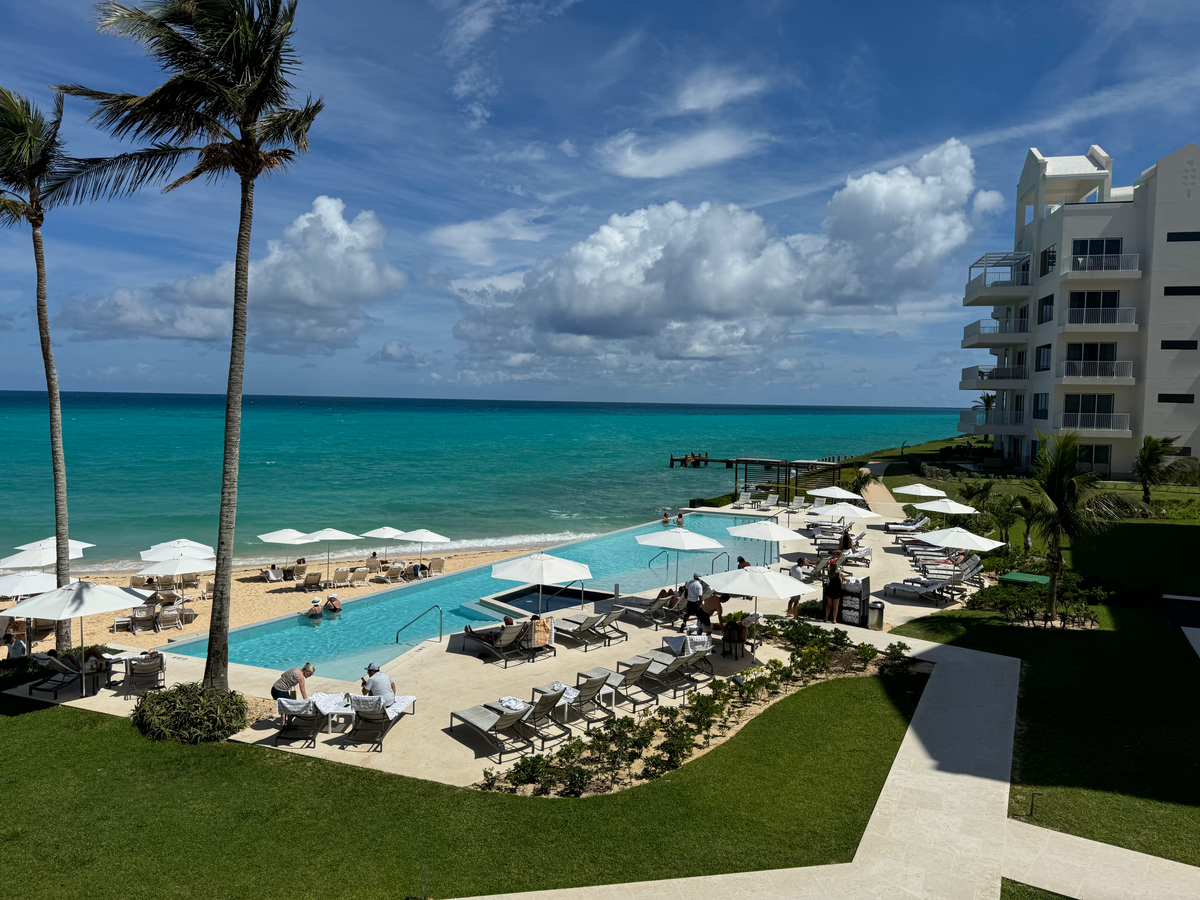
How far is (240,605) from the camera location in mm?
21016

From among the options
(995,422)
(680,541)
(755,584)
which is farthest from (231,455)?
(995,422)

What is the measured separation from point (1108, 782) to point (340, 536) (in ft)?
68.8

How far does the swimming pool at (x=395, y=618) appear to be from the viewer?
16.0 metres

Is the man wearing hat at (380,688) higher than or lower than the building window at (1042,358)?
lower

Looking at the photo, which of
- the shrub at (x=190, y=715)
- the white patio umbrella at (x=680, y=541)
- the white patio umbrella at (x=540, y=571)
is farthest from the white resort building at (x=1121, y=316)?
the shrub at (x=190, y=715)

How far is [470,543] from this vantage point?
3662cm

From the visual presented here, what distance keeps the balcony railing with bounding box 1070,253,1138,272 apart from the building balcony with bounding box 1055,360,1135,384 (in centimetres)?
492

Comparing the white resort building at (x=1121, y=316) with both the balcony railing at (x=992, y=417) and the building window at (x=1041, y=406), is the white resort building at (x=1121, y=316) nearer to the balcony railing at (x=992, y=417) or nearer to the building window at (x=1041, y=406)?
the building window at (x=1041, y=406)

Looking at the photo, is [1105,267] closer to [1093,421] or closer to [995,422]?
[1093,421]

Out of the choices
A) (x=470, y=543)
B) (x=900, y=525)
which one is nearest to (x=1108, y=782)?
(x=900, y=525)

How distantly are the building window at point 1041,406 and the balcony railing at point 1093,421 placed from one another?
3.98ft

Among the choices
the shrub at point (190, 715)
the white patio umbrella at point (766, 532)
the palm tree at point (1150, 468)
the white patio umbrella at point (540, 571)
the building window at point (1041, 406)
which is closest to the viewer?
the shrub at point (190, 715)

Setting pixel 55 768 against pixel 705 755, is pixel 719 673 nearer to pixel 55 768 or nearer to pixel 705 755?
pixel 705 755

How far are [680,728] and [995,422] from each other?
144ft
